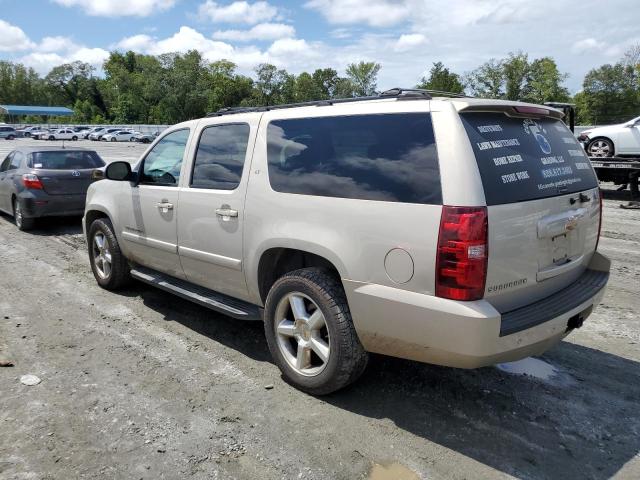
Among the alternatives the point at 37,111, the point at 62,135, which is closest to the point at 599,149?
the point at 62,135

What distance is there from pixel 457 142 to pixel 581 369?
2248mm

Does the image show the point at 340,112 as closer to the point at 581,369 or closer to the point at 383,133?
the point at 383,133

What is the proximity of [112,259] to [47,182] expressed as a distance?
458 centimetres

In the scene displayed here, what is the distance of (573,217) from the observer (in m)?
3.31

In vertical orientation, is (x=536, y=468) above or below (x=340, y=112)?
below

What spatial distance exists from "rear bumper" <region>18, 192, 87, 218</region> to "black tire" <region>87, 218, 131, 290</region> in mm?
3845

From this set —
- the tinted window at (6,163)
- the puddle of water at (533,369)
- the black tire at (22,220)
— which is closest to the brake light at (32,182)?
the black tire at (22,220)

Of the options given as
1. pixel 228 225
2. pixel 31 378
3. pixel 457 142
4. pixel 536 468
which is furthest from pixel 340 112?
pixel 31 378

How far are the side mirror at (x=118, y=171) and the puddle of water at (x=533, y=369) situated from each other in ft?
12.6

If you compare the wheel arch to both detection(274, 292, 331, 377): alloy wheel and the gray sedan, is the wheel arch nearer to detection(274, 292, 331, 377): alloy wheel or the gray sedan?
detection(274, 292, 331, 377): alloy wheel

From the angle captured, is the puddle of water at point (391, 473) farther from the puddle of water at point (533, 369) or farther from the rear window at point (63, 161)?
the rear window at point (63, 161)

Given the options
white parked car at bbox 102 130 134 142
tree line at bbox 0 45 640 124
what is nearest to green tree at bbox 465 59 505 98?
tree line at bbox 0 45 640 124

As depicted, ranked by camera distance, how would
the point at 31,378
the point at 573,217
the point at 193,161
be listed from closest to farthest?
the point at 573,217 → the point at 31,378 → the point at 193,161

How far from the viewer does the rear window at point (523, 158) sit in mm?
2904
